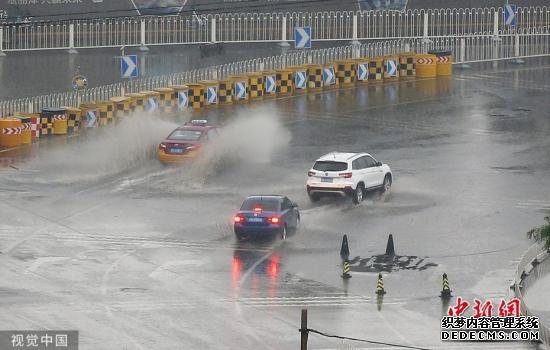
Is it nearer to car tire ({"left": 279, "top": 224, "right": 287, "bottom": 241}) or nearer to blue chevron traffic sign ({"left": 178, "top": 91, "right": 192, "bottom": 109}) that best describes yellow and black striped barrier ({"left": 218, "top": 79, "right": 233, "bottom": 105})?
blue chevron traffic sign ({"left": 178, "top": 91, "right": 192, "bottom": 109})

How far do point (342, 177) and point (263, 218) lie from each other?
17.0 feet

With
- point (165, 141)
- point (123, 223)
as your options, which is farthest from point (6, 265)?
point (165, 141)

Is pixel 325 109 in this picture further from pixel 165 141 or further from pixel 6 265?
pixel 6 265

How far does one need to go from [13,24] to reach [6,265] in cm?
3339

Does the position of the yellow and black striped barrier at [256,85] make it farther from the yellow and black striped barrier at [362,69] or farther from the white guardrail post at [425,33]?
the white guardrail post at [425,33]

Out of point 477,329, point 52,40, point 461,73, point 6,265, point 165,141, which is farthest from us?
point 52,40

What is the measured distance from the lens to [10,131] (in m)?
51.6

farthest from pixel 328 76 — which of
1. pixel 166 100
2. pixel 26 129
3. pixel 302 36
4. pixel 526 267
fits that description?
pixel 526 267

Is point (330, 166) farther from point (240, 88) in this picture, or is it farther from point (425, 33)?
point (425, 33)

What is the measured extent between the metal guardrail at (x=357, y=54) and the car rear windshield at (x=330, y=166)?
14938 mm

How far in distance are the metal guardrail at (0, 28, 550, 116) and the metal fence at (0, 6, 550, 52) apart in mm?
969

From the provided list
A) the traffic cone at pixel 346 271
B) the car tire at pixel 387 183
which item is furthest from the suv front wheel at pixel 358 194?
the traffic cone at pixel 346 271

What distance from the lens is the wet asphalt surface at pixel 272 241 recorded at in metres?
32.1

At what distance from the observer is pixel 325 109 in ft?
196
